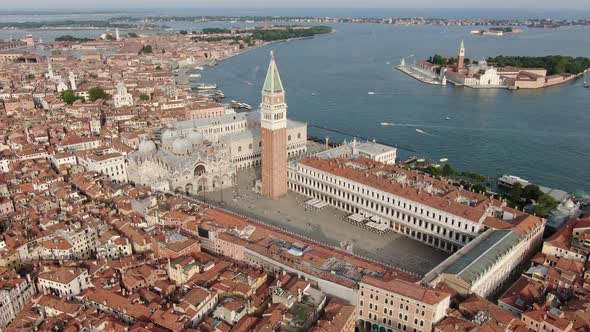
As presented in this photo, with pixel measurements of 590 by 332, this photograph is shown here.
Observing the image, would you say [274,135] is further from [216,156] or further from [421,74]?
[421,74]

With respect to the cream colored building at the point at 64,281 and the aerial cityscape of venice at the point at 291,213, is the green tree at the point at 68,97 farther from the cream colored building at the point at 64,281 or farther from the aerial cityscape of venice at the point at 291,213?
the cream colored building at the point at 64,281

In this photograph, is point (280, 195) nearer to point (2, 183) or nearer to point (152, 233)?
point (152, 233)

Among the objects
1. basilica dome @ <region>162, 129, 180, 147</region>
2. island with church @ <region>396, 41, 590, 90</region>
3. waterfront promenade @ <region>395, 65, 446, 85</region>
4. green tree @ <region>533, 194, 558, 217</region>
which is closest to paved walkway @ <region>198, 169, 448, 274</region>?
basilica dome @ <region>162, 129, 180, 147</region>

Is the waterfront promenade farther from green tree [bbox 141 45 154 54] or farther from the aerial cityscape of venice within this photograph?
green tree [bbox 141 45 154 54]

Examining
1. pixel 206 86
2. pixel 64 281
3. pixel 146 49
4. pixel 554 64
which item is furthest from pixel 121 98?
pixel 554 64

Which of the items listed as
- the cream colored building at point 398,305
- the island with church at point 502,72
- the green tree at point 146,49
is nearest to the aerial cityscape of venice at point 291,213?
the cream colored building at point 398,305

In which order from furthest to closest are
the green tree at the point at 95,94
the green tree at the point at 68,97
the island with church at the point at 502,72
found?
the island with church at the point at 502,72 → the green tree at the point at 95,94 → the green tree at the point at 68,97
